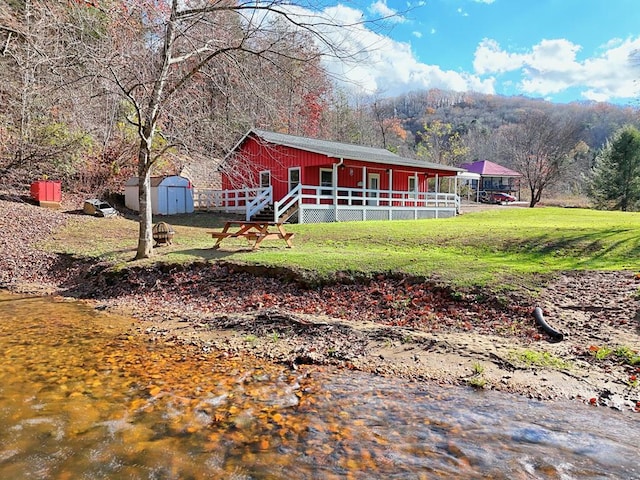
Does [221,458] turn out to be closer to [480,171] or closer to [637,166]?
[637,166]

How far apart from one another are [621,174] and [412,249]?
30405 mm

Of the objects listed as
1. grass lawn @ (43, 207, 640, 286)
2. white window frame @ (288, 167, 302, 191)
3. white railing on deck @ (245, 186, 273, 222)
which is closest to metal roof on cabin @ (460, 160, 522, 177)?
white window frame @ (288, 167, 302, 191)

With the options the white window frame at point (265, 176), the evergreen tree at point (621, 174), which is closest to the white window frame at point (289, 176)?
the white window frame at point (265, 176)

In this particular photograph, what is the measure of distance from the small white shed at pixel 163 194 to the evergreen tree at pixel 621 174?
3186 cm

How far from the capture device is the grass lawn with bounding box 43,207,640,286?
8.11 m

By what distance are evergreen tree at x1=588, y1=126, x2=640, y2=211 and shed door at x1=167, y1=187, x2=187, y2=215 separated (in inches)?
1257

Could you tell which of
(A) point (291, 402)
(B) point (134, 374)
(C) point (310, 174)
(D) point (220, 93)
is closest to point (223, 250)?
(D) point (220, 93)

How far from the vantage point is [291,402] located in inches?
164

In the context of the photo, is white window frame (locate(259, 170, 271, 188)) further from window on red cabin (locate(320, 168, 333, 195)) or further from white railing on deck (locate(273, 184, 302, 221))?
white railing on deck (locate(273, 184, 302, 221))

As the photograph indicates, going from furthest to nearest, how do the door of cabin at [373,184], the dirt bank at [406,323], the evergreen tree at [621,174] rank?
1. the evergreen tree at [621,174]
2. the door of cabin at [373,184]
3. the dirt bank at [406,323]

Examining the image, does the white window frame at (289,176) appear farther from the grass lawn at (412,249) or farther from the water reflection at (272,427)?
the water reflection at (272,427)

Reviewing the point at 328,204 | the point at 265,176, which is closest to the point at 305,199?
the point at 328,204

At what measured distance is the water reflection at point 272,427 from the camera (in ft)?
10.2

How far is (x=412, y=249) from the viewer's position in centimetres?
1119
